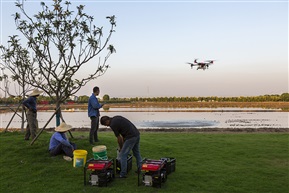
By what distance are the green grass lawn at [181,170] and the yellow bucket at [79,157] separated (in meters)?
0.15

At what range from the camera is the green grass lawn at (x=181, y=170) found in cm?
660

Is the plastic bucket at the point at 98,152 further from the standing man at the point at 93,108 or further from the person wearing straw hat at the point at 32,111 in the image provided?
the person wearing straw hat at the point at 32,111

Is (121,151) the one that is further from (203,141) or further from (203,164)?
Answer: (203,141)

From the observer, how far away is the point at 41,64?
1034cm

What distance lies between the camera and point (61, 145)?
8414 mm

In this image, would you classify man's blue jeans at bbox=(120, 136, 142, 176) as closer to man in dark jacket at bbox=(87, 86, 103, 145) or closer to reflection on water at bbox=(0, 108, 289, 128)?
man in dark jacket at bbox=(87, 86, 103, 145)

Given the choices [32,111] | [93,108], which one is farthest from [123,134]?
[32,111]

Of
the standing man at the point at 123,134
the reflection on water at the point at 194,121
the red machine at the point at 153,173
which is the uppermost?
the standing man at the point at 123,134

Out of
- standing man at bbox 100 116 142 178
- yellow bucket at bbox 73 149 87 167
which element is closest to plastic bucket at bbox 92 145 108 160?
yellow bucket at bbox 73 149 87 167

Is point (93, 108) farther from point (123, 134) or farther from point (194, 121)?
point (194, 121)

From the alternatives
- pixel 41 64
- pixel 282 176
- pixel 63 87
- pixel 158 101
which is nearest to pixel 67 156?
pixel 63 87

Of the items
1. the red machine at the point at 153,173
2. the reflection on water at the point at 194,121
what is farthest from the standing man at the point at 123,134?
the reflection on water at the point at 194,121

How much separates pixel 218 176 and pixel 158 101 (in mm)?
97891

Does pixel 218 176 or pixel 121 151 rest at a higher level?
pixel 121 151
